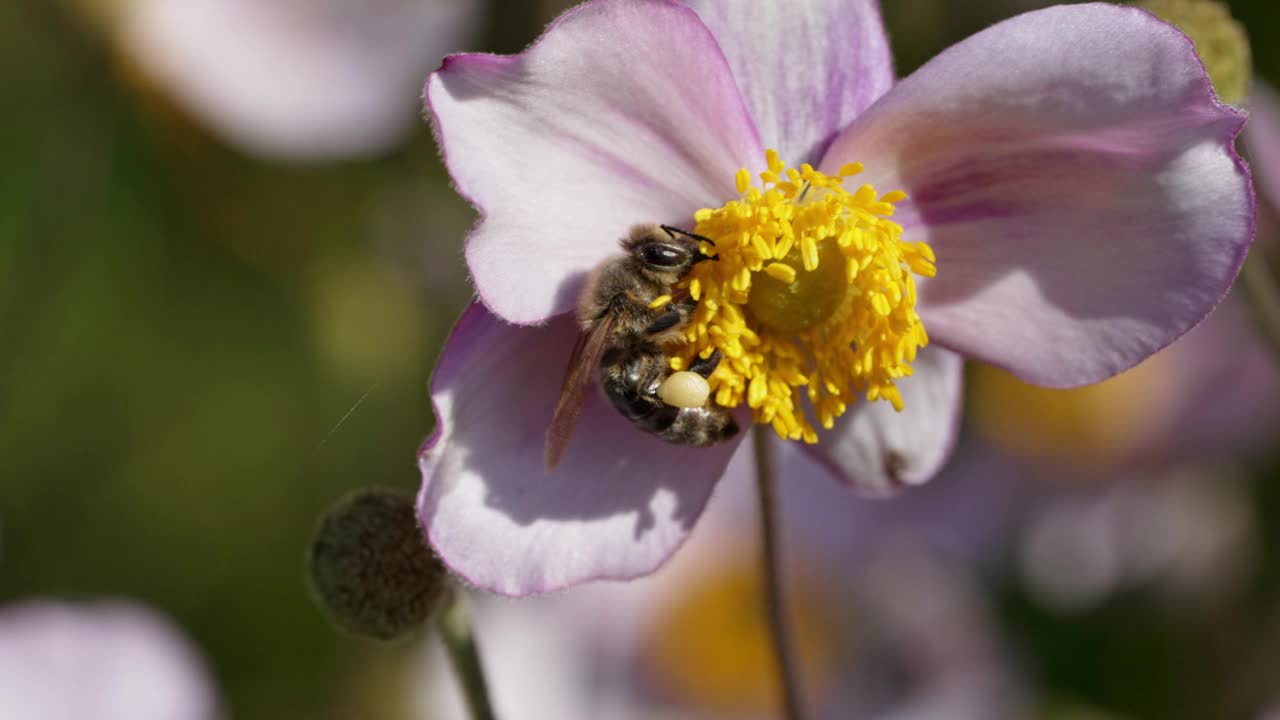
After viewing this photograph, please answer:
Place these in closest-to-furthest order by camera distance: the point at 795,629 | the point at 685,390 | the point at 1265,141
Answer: the point at 685,390 < the point at 1265,141 < the point at 795,629

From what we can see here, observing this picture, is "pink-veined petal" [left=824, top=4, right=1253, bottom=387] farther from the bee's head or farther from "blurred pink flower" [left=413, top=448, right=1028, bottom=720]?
"blurred pink flower" [left=413, top=448, right=1028, bottom=720]

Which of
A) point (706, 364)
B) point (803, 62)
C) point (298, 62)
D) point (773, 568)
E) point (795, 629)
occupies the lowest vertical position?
point (795, 629)

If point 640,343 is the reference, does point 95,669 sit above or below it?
below

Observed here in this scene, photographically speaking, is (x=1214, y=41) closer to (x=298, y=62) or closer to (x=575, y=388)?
(x=575, y=388)

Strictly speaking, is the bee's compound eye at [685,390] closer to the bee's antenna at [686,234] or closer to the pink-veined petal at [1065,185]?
the bee's antenna at [686,234]

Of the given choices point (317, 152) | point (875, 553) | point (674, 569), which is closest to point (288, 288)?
point (317, 152)

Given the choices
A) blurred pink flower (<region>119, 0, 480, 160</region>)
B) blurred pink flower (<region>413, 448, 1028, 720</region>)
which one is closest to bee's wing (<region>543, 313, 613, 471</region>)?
blurred pink flower (<region>413, 448, 1028, 720</region>)

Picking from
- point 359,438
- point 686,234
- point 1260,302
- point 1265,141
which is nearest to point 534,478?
point 686,234

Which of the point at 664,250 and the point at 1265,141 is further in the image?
the point at 1265,141

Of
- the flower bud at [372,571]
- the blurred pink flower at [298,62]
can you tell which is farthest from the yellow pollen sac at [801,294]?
the blurred pink flower at [298,62]
